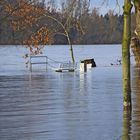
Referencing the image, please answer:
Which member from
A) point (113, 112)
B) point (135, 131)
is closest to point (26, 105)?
point (113, 112)

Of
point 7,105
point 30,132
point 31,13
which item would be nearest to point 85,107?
point 7,105

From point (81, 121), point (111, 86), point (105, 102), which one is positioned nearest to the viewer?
point (81, 121)

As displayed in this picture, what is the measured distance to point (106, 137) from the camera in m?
12.3

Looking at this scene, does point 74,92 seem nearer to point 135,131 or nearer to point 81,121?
point 81,121

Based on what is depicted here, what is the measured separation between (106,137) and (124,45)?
16.4 feet

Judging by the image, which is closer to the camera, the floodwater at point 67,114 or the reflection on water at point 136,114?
the reflection on water at point 136,114

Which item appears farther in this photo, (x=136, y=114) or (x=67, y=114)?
(x=67, y=114)

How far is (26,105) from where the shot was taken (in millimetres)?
18906

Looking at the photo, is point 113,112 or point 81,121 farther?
point 113,112

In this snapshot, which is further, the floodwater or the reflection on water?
the floodwater

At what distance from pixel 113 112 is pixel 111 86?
32.9ft

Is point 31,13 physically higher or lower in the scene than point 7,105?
higher

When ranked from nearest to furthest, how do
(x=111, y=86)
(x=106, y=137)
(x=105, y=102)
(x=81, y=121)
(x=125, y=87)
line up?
(x=106, y=137)
(x=81, y=121)
(x=125, y=87)
(x=105, y=102)
(x=111, y=86)

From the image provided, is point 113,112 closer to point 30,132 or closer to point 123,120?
point 123,120
